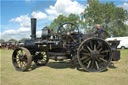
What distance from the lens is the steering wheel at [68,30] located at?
17.4ft

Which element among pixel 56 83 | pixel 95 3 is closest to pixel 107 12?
pixel 95 3

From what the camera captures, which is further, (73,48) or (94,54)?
(73,48)

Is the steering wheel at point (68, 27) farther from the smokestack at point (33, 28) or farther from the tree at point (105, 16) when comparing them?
the tree at point (105, 16)

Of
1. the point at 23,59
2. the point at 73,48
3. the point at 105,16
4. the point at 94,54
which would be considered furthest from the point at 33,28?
the point at 105,16

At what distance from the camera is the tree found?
113 feet

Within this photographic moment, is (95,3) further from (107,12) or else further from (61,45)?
(61,45)

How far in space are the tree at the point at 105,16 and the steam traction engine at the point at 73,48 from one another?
1177 inches

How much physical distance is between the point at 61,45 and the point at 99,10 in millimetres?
33079

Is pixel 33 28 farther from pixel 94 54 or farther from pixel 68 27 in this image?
pixel 94 54

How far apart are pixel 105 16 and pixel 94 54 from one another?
32.8m

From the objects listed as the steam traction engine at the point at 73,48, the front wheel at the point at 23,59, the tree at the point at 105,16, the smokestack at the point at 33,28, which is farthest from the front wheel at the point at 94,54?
the tree at the point at 105,16

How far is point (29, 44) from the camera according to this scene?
18.8ft

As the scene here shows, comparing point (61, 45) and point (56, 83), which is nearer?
point (56, 83)

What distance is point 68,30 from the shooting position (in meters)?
5.77
